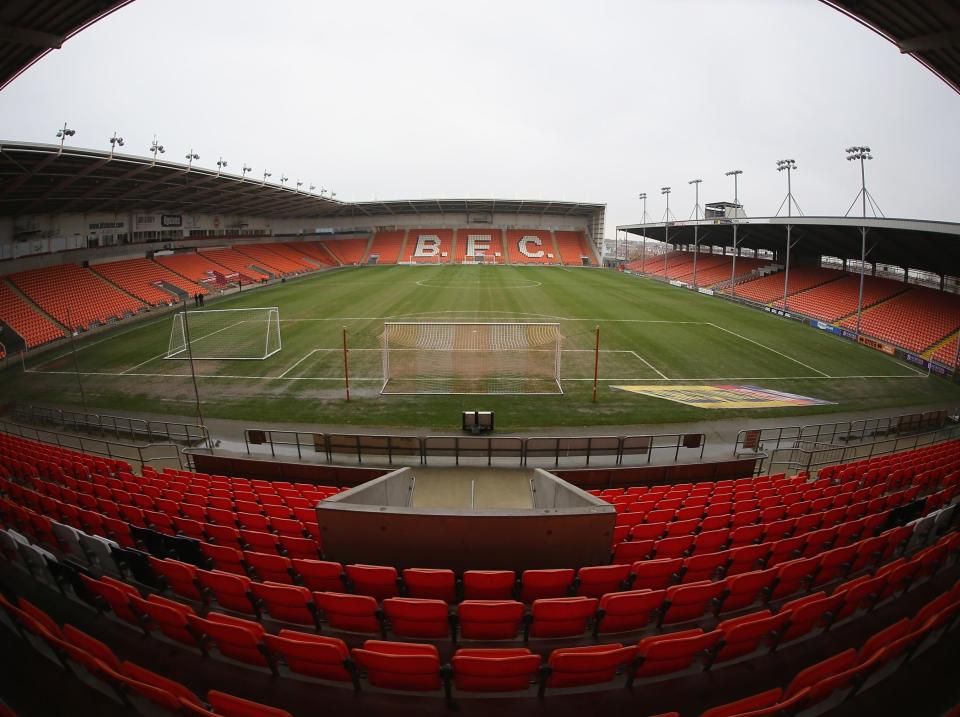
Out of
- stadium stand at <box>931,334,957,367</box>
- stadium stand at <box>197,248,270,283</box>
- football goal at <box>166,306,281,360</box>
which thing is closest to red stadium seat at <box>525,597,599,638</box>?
football goal at <box>166,306,281,360</box>

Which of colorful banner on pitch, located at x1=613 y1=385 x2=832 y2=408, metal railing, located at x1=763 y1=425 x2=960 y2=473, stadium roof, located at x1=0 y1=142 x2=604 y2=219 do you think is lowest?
metal railing, located at x1=763 y1=425 x2=960 y2=473

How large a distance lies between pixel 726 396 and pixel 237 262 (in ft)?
185

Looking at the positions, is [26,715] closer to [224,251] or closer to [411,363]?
[411,363]

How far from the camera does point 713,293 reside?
4831cm

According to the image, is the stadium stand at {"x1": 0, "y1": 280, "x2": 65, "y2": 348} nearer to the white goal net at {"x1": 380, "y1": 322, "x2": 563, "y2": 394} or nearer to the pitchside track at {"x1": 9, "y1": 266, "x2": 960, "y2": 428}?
the pitchside track at {"x1": 9, "y1": 266, "x2": 960, "y2": 428}

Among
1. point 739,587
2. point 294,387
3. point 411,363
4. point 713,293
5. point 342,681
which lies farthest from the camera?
point 713,293

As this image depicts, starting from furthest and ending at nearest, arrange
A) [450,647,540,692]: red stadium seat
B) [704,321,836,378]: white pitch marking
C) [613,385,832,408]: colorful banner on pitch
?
[704,321,836,378]: white pitch marking
[613,385,832,408]: colorful banner on pitch
[450,647,540,692]: red stadium seat

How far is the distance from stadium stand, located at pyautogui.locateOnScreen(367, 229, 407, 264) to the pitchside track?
37662 mm

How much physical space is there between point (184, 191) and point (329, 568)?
47.9m

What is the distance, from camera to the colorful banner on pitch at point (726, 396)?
17.9 meters

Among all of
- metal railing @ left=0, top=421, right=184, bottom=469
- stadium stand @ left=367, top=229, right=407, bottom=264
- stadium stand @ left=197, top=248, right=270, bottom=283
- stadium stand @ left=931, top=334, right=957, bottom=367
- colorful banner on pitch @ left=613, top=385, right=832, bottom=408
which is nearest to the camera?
metal railing @ left=0, top=421, right=184, bottom=469

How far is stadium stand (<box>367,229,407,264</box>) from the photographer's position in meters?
76.8

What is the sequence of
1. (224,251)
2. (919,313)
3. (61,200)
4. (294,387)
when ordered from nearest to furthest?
(294,387)
(919,313)
(61,200)
(224,251)

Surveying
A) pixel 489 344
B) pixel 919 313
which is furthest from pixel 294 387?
pixel 919 313
